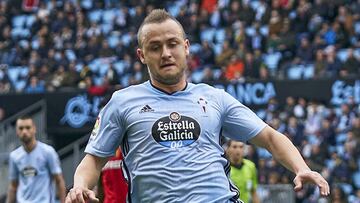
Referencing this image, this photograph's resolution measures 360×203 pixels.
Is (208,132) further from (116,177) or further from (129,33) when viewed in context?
(129,33)

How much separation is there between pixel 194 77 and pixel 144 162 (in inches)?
761

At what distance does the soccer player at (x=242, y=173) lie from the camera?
12.5 m

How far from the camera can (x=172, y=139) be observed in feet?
18.7

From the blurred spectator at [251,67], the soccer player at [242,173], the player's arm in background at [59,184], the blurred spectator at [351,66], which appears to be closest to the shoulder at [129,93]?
the soccer player at [242,173]

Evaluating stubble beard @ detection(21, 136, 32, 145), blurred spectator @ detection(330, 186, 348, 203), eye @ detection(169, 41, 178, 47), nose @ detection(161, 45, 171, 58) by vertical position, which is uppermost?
eye @ detection(169, 41, 178, 47)

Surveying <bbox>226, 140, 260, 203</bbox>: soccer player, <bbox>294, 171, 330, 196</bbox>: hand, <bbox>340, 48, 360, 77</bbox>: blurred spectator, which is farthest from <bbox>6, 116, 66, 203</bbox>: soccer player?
<bbox>340, 48, 360, 77</bbox>: blurred spectator

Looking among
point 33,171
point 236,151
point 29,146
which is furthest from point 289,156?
point 29,146

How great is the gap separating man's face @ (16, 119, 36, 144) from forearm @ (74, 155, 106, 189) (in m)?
7.46

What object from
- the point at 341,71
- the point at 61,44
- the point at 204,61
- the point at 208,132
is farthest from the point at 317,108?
the point at 208,132

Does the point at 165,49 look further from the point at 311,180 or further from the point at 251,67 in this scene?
the point at 251,67

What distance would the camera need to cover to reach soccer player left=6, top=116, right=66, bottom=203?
13.3 meters

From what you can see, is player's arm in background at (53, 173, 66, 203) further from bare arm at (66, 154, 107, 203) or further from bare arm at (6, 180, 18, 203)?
bare arm at (66, 154, 107, 203)

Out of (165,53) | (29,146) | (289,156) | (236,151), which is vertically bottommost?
(29,146)

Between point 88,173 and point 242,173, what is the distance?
7.05 meters
